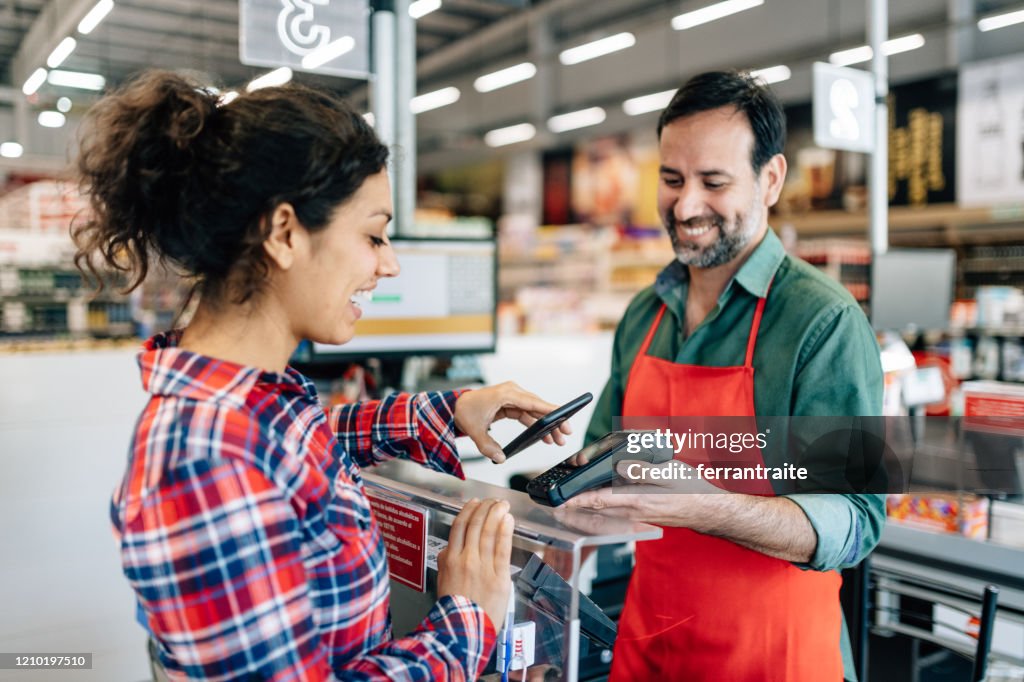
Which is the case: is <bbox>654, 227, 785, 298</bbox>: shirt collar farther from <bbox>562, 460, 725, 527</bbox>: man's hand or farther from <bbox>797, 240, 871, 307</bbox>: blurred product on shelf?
<bbox>797, 240, 871, 307</bbox>: blurred product on shelf

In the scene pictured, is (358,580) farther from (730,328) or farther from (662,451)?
(730,328)

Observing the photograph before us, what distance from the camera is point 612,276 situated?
29.9 feet

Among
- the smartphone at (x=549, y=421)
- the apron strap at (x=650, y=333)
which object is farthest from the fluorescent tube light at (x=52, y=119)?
the smartphone at (x=549, y=421)

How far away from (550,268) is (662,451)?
806 centimetres

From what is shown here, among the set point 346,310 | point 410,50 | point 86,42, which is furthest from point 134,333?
point 346,310

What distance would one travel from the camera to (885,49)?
910 cm

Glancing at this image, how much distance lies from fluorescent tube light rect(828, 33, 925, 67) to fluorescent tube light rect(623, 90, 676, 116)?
2317 mm

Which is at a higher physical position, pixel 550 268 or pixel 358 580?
pixel 550 268

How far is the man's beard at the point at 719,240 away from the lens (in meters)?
1.71

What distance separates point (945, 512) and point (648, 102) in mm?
10327

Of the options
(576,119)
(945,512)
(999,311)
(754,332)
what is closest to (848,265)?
(999,311)

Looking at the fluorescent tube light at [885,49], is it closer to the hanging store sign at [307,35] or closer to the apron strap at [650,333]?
the hanging store sign at [307,35]

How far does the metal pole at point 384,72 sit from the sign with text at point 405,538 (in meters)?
1.92

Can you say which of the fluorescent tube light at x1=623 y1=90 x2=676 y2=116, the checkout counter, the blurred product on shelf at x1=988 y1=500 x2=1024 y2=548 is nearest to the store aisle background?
the checkout counter
